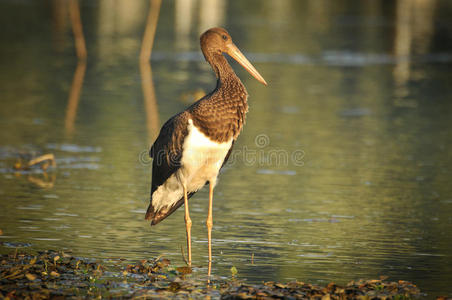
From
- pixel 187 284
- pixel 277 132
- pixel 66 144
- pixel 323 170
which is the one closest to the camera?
pixel 187 284

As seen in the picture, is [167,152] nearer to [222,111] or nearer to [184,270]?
[222,111]

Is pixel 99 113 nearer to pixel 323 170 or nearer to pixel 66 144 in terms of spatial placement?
pixel 66 144

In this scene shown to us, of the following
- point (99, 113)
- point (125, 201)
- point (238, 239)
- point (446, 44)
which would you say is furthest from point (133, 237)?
point (446, 44)

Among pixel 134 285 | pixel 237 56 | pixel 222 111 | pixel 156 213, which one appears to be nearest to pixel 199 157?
pixel 222 111

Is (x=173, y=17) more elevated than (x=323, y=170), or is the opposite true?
(x=173, y=17)

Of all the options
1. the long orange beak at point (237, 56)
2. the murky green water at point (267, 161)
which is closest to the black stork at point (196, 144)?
the long orange beak at point (237, 56)

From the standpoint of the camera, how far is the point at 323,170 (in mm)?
11234

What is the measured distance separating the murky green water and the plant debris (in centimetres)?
45

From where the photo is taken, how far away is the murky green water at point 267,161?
757 centimetres

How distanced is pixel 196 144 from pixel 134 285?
1.49m

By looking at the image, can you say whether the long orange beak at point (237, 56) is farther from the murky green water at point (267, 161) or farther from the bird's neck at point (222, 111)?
the murky green water at point (267, 161)

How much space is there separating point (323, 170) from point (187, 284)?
5.18m

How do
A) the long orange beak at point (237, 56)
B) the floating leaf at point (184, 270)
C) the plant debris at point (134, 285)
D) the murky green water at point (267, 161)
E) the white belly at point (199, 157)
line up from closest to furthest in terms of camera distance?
the plant debris at point (134, 285) → the floating leaf at point (184, 270) → the white belly at point (199, 157) → the murky green water at point (267, 161) → the long orange beak at point (237, 56)

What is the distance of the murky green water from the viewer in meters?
7.57
